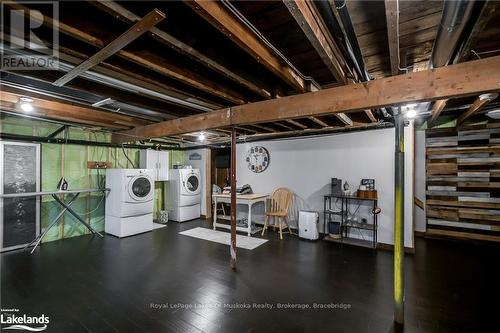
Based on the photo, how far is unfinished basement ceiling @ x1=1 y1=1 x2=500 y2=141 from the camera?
4.48 feet

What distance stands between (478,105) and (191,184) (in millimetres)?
6043

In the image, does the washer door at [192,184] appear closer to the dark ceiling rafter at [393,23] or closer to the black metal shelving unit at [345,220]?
the black metal shelving unit at [345,220]

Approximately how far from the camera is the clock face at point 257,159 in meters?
5.80

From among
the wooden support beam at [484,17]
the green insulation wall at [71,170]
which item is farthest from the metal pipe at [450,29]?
the green insulation wall at [71,170]

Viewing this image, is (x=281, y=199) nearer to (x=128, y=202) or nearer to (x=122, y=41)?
(x=128, y=202)

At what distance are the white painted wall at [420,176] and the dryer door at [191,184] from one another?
557cm

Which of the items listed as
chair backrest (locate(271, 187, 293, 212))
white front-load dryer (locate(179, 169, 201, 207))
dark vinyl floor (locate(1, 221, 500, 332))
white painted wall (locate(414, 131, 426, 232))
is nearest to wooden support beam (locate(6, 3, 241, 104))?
dark vinyl floor (locate(1, 221, 500, 332))

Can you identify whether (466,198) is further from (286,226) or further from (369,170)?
(286,226)

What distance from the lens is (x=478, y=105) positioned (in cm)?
307

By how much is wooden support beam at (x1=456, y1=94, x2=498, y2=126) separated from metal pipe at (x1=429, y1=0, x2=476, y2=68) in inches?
46.0

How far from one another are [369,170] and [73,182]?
6.14 m

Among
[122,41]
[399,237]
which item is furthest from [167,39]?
[399,237]

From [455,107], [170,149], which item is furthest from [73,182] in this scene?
[455,107]

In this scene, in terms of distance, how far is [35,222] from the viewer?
4281 millimetres
